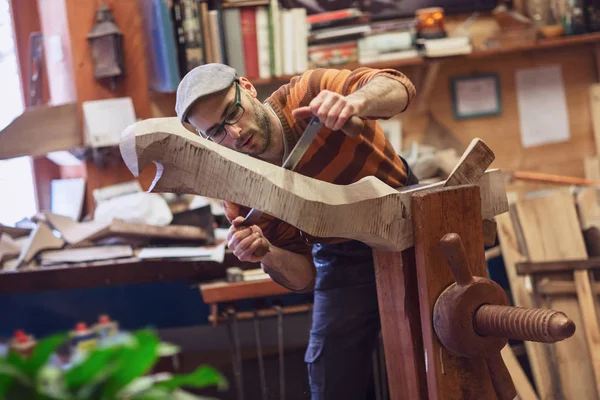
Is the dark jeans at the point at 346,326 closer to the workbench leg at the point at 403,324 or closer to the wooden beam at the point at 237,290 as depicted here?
the workbench leg at the point at 403,324

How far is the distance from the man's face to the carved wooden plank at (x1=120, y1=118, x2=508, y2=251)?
251mm

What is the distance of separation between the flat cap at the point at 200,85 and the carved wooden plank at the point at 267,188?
24 centimetres

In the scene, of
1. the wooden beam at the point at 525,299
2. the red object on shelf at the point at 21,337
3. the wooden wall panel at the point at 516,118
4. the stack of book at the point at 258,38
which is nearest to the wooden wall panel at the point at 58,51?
the stack of book at the point at 258,38

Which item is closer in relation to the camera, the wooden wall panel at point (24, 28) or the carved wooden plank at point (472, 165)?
the carved wooden plank at point (472, 165)

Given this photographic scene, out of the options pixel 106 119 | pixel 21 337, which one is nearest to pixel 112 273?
pixel 21 337

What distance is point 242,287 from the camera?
3.01m

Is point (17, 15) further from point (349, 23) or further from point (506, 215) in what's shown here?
point (506, 215)

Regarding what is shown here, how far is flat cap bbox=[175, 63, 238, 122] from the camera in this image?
1.59 meters

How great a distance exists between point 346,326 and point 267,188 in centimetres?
57

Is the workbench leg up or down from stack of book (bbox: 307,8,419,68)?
down

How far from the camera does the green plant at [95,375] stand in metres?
0.75

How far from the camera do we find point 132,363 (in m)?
0.80

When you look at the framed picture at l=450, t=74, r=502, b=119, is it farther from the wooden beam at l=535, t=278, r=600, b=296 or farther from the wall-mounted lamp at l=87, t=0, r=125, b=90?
the wall-mounted lamp at l=87, t=0, r=125, b=90

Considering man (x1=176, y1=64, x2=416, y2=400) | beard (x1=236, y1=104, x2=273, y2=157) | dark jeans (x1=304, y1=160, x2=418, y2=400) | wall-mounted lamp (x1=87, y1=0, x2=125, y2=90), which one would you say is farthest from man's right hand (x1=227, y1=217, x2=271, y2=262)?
wall-mounted lamp (x1=87, y1=0, x2=125, y2=90)
